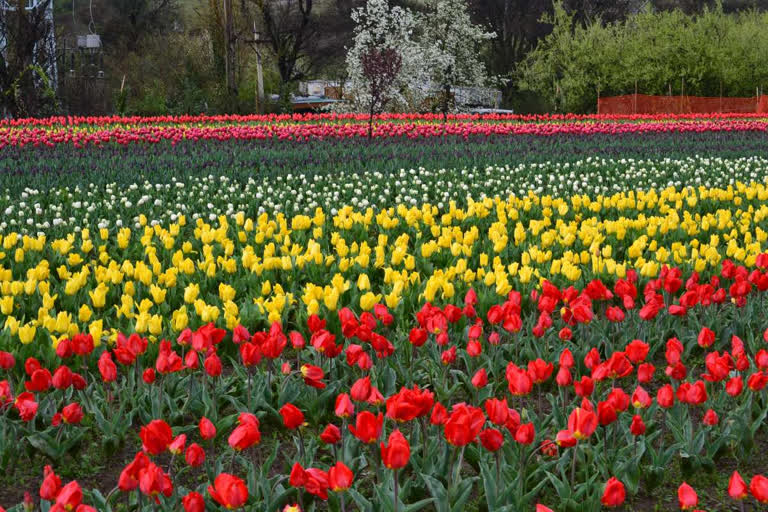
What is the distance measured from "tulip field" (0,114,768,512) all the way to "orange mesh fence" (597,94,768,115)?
1079 inches

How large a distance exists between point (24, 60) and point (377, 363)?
2141 centimetres

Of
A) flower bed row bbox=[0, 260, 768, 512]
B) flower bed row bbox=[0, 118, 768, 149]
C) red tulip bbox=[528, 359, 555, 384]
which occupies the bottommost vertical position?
flower bed row bbox=[0, 260, 768, 512]

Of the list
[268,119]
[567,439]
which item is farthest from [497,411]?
[268,119]

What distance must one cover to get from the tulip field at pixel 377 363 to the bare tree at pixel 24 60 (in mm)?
14050

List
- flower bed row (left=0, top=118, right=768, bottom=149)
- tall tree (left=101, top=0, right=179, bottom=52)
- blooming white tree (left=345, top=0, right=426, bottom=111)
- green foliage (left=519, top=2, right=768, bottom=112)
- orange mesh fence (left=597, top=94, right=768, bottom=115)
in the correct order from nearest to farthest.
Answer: flower bed row (left=0, top=118, right=768, bottom=149) → blooming white tree (left=345, top=0, right=426, bottom=111) → orange mesh fence (left=597, top=94, right=768, bottom=115) → green foliage (left=519, top=2, right=768, bottom=112) → tall tree (left=101, top=0, right=179, bottom=52)

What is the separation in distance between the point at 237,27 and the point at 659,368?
112ft

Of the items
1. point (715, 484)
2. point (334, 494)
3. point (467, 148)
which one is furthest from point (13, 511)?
point (467, 148)

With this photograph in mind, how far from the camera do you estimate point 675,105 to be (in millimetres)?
36281

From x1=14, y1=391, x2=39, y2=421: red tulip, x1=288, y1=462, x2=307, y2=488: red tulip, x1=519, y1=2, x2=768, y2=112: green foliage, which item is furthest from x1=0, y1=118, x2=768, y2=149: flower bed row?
x1=519, y1=2, x2=768, y2=112: green foliage

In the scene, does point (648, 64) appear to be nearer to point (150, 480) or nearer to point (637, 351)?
point (637, 351)

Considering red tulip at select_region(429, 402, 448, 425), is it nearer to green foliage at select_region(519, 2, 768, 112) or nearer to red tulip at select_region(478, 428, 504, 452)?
red tulip at select_region(478, 428, 504, 452)

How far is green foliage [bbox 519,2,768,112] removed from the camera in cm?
3681

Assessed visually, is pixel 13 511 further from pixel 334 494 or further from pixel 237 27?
pixel 237 27

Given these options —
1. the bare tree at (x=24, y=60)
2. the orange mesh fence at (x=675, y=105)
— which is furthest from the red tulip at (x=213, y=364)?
the orange mesh fence at (x=675, y=105)
